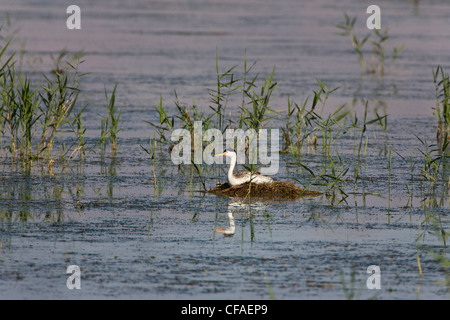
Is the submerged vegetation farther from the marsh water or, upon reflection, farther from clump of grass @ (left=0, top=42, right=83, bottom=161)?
the marsh water

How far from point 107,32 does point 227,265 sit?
19.3 metres

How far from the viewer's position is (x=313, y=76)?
1841 cm

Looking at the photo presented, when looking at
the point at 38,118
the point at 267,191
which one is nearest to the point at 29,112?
the point at 38,118

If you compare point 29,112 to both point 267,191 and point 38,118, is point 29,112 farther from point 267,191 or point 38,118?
point 267,191

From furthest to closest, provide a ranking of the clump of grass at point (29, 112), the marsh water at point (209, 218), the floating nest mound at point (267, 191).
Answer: the clump of grass at point (29, 112) < the floating nest mound at point (267, 191) < the marsh water at point (209, 218)

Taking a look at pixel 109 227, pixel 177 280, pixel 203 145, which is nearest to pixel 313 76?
pixel 203 145

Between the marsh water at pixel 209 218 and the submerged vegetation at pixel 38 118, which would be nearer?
the marsh water at pixel 209 218

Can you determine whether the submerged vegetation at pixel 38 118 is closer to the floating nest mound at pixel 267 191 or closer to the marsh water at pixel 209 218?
the marsh water at pixel 209 218

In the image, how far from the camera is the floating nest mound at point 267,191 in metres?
9.70

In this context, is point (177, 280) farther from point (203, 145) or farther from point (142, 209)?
point (203, 145)

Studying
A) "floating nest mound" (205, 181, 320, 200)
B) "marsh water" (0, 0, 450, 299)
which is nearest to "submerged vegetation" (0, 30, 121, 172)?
"marsh water" (0, 0, 450, 299)

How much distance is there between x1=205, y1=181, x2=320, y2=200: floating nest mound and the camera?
9703 millimetres

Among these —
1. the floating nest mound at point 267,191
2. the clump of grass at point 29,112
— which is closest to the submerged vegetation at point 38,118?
the clump of grass at point 29,112

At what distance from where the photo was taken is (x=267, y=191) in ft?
32.0
